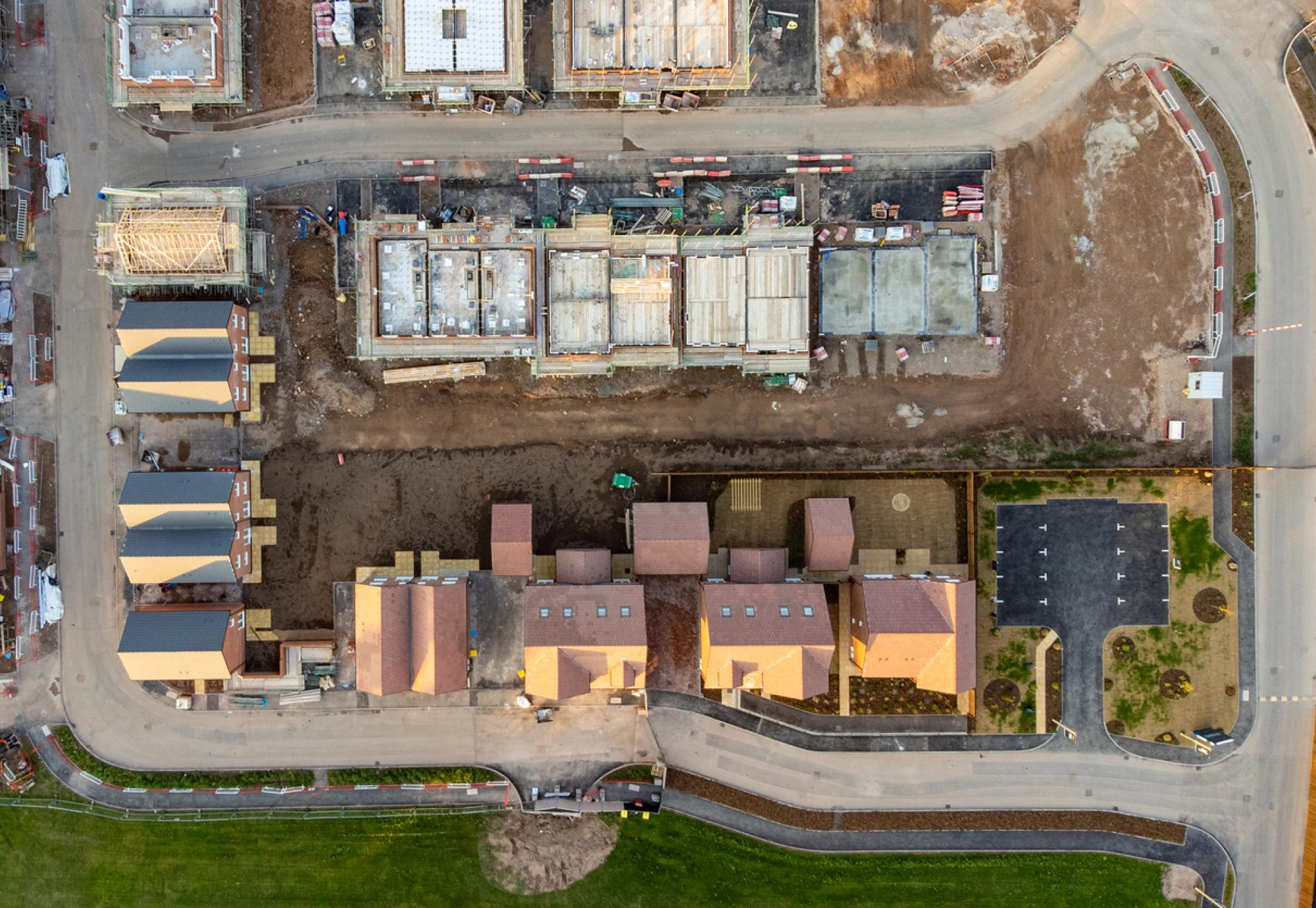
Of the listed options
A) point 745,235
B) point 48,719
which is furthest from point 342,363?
point 48,719

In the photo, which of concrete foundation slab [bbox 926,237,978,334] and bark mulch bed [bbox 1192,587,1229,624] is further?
bark mulch bed [bbox 1192,587,1229,624]

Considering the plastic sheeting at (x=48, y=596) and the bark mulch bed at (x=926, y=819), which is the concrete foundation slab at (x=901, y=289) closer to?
the bark mulch bed at (x=926, y=819)

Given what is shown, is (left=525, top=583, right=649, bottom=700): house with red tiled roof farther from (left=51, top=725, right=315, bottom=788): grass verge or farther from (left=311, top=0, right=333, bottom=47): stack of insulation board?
(left=311, top=0, right=333, bottom=47): stack of insulation board

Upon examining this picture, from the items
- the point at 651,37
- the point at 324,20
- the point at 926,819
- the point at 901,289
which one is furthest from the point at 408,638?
the point at 651,37

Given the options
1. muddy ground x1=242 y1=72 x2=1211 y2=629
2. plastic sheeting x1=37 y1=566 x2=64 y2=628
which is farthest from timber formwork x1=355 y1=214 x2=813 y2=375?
plastic sheeting x1=37 y1=566 x2=64 y2=628

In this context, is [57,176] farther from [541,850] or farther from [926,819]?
[926,819]

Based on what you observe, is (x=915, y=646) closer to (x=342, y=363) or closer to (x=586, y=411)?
(x=586, y=411)

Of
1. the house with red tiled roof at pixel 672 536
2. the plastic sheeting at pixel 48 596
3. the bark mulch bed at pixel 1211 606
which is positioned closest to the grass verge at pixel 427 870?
the plastic sheeting at pixel 48 596
